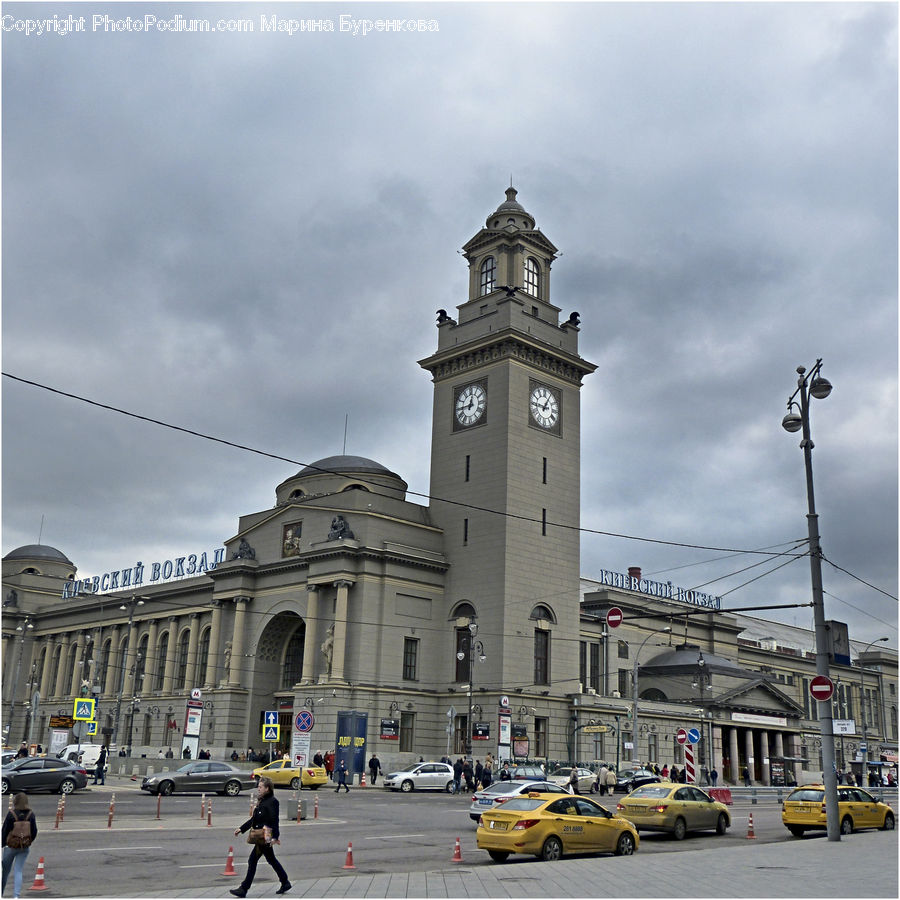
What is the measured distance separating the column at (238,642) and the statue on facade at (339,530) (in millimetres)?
10899

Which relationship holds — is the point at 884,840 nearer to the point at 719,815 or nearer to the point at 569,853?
the point at 719,815

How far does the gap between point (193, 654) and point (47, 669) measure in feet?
84.0

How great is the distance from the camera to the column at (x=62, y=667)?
9669 cm

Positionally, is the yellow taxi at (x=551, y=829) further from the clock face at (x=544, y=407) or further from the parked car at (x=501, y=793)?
the clock face at (x=544, y=407)

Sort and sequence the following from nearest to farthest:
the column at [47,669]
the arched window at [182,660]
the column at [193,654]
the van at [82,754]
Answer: the van at [82,754] → the column at [193,654] → the arched window at [182,660] → the column at [47,669]

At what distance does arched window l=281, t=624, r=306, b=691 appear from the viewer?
2913 inches

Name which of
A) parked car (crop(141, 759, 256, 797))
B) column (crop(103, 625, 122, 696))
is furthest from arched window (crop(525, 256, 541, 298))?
column (crop(103, 625, 122, 696))

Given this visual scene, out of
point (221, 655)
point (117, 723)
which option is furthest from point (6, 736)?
point (221, 655)

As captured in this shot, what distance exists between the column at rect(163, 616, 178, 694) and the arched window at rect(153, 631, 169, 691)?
0.51 metres

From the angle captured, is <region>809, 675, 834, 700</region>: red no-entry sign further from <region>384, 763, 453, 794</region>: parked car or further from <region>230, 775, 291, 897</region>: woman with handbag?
<region>384, 763, 453, 794</region>: parked car

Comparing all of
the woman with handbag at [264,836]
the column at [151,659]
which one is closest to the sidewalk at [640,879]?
the woman with handbag at [264,836]

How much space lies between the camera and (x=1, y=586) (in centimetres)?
10394

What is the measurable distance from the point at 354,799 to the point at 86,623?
60.2m

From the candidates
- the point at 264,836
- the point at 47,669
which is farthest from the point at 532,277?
the point at 264,836
